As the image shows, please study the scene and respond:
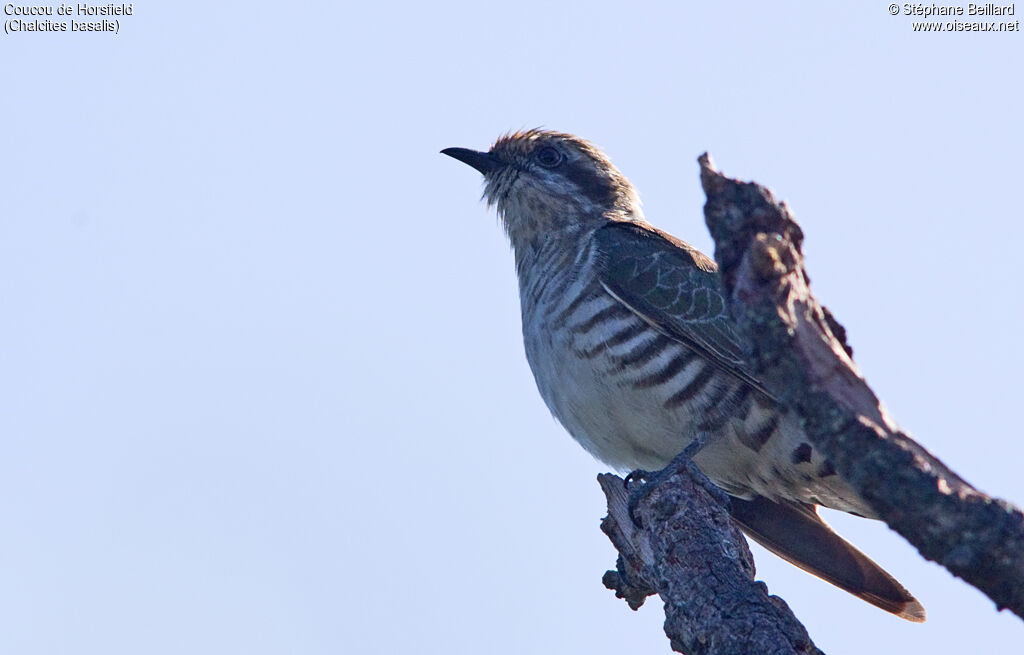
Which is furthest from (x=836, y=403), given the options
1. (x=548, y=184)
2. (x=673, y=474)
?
(x=548, y=184)

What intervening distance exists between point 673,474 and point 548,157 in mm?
4143

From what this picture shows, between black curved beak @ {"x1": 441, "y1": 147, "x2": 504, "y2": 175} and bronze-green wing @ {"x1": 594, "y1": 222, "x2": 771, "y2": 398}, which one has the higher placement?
black curved beak @ {"x1": 441, "y1": 147, "x2": 504, "y2": 175}

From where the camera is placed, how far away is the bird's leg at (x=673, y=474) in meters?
7.01

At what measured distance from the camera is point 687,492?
6777 mm

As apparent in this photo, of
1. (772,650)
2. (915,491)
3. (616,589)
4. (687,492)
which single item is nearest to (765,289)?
(915,491)

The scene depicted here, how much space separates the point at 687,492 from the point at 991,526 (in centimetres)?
301

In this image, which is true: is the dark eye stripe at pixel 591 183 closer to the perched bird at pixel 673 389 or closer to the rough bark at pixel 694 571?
the perched bird at pixel 673 389

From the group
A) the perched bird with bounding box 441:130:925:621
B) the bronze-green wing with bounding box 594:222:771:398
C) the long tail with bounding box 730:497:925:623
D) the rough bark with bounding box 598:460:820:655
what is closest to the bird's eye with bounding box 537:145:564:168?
the perched bird with bounding box 441:130:925:621

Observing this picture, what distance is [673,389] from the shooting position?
8297 mm

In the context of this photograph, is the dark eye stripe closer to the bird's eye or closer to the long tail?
the bird's eye

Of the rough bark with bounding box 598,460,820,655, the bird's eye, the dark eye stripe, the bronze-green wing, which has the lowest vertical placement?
the rough bark with bounding box 598,460,820,655

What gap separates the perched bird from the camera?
8.16 metres

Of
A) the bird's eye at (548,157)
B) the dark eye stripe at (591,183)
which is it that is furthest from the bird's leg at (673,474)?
the bird's eye at (548,157)

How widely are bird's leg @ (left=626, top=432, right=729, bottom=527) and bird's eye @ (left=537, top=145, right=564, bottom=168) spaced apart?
3.25m
